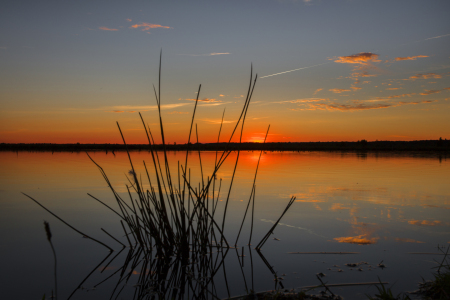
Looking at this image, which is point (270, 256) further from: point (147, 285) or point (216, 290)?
point (147, 285)

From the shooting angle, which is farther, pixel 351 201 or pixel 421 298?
pixel 351 201

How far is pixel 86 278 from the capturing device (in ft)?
9.50

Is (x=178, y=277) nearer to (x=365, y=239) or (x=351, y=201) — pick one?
(x=365, y=239)

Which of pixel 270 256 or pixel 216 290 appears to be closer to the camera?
pixel 216 290

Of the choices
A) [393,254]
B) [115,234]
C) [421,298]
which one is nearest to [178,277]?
[115,234]

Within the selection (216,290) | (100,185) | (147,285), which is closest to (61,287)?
(147,285)

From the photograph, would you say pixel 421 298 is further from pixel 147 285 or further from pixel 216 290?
pixel 147 285

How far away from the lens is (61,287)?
8.87ft

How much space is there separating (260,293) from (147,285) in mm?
962

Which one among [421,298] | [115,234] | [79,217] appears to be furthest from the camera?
[79,217]

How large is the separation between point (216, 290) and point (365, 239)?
212cm

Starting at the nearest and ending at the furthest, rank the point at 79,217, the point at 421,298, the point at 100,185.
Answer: the point at 421,298, the point at 79,217, the point at 100,185

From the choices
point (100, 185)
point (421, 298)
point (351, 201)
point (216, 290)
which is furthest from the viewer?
point (100, 185)

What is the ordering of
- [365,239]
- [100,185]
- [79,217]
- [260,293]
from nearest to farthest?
[260,293] < [365,239] < [79,217] < [100,185]
